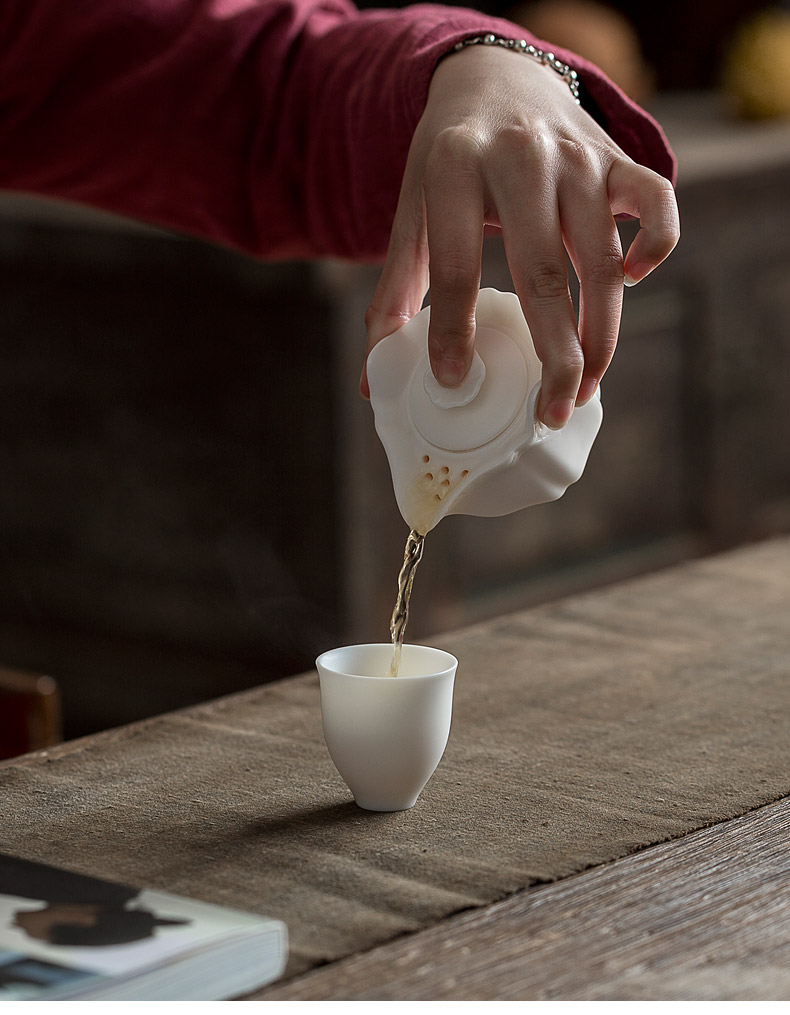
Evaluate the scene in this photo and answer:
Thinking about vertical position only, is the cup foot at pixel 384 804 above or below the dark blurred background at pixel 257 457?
above

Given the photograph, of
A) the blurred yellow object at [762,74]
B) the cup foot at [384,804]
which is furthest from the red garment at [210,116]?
the blurred yellow object at [762,74]

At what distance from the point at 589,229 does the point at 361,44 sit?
1.20 ft

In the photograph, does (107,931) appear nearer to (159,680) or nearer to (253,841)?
(253,841)

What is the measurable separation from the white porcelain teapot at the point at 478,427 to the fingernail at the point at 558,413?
0.01 metres

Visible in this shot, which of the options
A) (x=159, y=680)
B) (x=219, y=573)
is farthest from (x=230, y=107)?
(x=159, y=680)

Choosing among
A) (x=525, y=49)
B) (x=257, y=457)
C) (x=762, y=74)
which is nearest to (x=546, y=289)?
(x=525, y=49)

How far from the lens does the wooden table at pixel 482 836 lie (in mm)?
690

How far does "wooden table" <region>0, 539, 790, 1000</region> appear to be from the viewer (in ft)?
2.26

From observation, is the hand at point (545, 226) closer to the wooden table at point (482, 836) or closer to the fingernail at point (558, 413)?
the fingernail at point (558, 413)

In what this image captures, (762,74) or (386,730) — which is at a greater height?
(762,74)

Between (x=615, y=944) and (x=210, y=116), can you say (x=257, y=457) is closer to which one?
(x=210, y=116)

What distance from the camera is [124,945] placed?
647 millimetres

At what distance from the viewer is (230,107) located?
3.98ft

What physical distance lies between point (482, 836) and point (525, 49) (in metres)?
0.51
